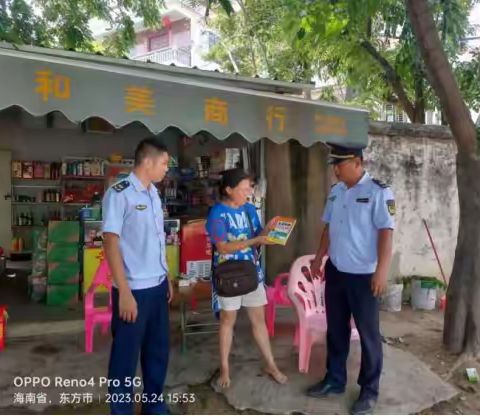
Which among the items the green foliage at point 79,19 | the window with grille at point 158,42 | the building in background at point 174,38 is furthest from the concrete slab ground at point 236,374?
the window with grille at point 158,42

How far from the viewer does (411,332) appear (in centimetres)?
441

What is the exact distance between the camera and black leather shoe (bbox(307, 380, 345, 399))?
2.94 meters

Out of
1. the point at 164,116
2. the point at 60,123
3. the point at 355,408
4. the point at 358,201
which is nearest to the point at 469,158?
the point at 358,201

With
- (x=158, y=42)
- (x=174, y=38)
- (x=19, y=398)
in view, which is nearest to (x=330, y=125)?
(x=19, y=398)

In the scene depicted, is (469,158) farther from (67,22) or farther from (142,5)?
(67,22)

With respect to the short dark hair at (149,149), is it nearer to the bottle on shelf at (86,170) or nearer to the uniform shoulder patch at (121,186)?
the uniform shoulder patch at (121,186)

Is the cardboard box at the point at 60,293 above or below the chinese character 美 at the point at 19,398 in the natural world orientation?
above

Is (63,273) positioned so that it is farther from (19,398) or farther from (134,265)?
(134,265)

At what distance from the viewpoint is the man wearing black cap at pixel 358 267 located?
8.89 ft

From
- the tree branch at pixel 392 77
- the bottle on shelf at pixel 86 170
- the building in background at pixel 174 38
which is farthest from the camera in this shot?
the building in background at pixel 174 38

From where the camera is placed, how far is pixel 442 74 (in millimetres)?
3629

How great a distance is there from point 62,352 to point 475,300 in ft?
11.4

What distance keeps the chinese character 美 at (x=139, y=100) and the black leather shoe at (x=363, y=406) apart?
240cm

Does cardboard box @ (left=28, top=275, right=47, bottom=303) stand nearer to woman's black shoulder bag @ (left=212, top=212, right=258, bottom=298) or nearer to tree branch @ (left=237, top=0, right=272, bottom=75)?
woman's black shoulder bag @ (left=212, top=212, right=258, bottom=298)
